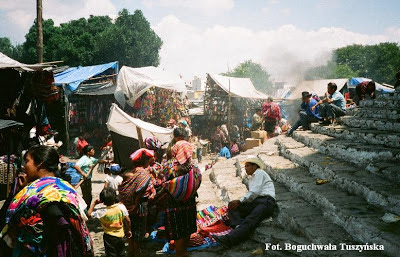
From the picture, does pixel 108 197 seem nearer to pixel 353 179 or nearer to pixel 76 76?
pixel 353 179

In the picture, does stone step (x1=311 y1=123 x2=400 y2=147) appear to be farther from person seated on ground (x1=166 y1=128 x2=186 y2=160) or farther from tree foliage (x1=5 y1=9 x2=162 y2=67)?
tree foliage (x1=5 y1=9 x2=162 y2=67)

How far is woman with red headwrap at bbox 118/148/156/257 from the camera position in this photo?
164 inches

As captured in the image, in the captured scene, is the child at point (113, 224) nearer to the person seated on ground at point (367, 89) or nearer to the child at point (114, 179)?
the child at point (114, 179)

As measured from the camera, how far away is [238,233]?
4.21 meters

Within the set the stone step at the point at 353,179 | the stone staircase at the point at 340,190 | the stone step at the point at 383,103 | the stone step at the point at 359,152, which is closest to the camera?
the stone staircase at the point at 340,190

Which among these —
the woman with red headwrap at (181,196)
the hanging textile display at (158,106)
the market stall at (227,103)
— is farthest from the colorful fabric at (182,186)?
the market stall at (227,103)

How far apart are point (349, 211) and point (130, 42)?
97.3ft

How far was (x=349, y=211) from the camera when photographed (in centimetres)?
356

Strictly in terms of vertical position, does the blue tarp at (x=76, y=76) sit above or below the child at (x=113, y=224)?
above

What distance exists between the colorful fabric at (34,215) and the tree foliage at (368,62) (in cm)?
4715

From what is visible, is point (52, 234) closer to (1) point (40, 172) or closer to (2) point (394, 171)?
(1) point (40, 172)

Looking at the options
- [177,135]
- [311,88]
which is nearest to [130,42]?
[311,88]

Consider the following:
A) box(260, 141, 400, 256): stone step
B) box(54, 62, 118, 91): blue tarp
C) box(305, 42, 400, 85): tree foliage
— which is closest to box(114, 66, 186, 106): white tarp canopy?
box(54, 62, 118, 91): blue tarp

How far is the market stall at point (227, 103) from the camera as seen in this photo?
1605cm
